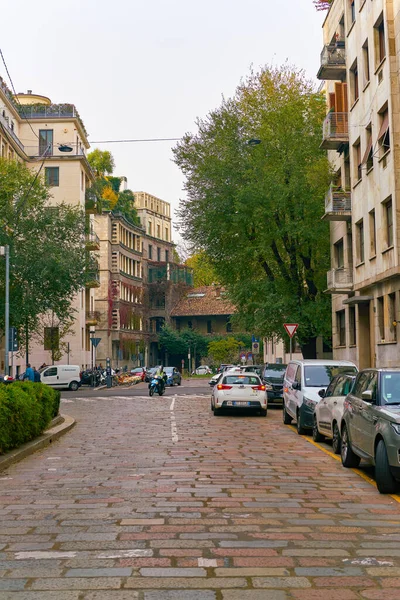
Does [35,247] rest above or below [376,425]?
above

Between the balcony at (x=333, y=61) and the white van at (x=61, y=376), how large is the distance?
24016mm

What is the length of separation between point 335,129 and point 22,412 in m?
23.9

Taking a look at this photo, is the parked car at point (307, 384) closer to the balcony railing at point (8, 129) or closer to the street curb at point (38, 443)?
the street curb at point (38, 443)

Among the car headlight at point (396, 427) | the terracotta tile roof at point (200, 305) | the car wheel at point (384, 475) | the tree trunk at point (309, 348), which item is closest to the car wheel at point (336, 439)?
the car wheel at point (384, 475)

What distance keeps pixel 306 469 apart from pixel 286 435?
591 cm

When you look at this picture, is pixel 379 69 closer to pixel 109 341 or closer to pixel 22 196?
pixel 22 196

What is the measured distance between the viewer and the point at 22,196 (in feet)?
129

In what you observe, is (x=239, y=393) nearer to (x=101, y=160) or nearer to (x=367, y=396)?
(x=367, y=396)

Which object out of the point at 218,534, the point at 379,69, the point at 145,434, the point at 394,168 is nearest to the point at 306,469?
the point at 218,534

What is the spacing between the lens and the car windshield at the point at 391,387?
1052 cm

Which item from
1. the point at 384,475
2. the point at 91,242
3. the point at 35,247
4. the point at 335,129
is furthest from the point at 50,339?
the point at 384,475

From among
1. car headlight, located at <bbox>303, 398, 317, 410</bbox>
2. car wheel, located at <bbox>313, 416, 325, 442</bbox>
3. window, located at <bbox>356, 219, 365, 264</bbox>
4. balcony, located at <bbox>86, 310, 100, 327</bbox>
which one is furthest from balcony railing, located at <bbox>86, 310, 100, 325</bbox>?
car wheel, located at <bbox>313, 416, 325, 442</bbox>

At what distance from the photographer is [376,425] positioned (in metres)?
10.2

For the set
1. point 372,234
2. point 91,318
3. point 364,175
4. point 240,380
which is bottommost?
point 240,380
